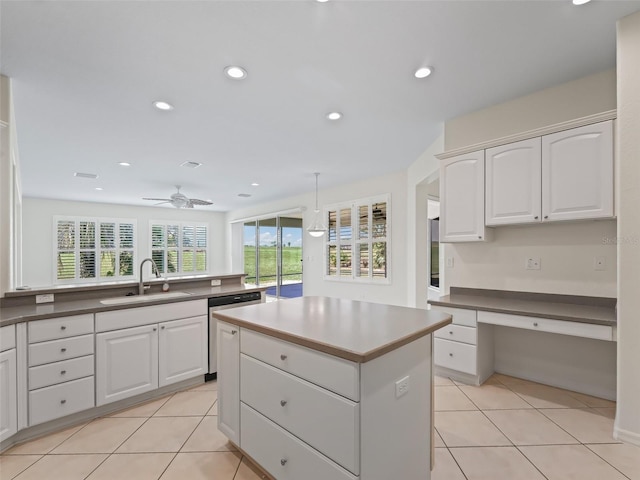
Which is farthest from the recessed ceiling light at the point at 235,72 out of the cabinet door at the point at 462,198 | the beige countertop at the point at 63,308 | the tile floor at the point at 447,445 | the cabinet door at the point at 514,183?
the tile floor at the point at 447,445

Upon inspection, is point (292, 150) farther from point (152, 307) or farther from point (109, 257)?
point (109, 257)

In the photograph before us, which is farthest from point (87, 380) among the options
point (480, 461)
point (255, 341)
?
point (480, 461)

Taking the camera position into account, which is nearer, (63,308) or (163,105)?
(63,308)

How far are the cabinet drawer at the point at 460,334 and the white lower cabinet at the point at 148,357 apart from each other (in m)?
2.23

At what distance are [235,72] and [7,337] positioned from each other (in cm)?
229

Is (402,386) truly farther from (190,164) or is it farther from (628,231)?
(190,164)

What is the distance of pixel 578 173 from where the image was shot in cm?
228

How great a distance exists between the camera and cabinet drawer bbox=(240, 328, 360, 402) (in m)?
1.21

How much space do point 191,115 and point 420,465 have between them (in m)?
3.19

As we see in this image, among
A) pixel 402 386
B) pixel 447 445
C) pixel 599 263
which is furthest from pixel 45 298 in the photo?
pixel 599 263

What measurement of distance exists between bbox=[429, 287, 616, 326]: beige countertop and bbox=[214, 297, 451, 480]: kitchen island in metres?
1.03

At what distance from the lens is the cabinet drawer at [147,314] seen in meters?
2.35

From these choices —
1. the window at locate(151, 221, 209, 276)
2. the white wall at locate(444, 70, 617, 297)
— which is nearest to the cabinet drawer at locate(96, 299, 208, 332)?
the white wall at locate(444, 70, 617, 297)

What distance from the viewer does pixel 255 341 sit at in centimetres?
169
